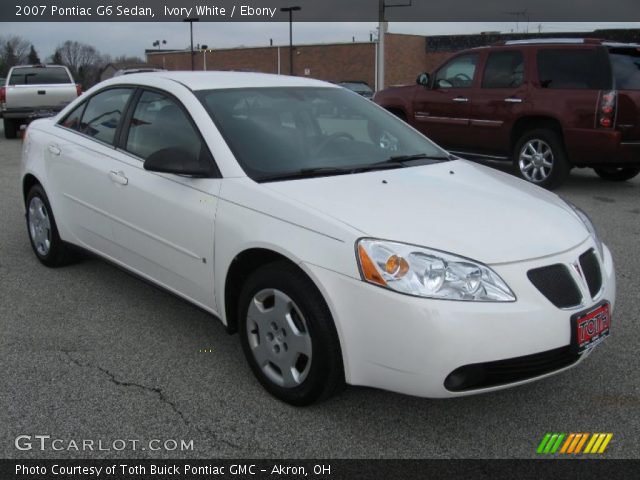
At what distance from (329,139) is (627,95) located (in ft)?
18.4

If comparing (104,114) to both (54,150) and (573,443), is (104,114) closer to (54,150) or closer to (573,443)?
(54,150)

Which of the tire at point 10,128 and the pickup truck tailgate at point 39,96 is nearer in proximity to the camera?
the pickup truck tailgate at point 39,96

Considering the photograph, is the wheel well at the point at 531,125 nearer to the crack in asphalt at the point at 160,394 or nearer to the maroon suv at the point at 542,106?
the maroon suv at the point at 542,106

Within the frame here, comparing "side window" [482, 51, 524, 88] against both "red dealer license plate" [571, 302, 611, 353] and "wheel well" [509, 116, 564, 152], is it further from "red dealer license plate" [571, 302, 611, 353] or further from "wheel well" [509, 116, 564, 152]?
"red dealer license plate" [571, 302, 611, 353]

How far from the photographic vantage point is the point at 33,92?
53.2ft

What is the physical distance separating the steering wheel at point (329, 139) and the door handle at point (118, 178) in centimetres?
116

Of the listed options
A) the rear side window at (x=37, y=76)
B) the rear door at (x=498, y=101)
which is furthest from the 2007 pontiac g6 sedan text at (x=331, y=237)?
the rear side window at (x=37, y=76)

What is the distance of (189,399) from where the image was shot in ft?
10.8

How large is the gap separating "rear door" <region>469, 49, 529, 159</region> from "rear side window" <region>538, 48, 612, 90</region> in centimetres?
29

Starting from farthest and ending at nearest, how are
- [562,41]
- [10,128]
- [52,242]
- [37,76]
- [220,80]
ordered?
[10,128] → [37,76] → [562,41] → [52,242] → [220,80]

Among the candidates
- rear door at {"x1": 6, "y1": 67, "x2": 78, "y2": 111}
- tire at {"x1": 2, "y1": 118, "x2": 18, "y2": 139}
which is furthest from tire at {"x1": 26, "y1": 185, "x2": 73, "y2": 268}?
tire at {"x1": 2, "y1": 118, "x2": 18, "y2": 139}

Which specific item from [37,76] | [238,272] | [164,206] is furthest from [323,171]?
[37,76]

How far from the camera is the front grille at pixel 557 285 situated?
9.20ft
